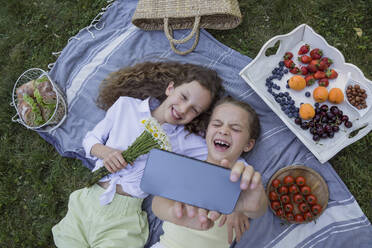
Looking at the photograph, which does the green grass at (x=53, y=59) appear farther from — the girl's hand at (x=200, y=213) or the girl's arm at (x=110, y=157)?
the girl's hand at (x=200, y=213)

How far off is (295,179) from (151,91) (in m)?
1.88

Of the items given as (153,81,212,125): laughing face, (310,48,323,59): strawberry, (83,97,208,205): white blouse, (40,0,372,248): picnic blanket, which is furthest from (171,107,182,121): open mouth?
(310,48,323,59): strawberry

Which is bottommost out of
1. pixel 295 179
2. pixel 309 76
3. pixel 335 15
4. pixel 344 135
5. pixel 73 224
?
pixel 73 224

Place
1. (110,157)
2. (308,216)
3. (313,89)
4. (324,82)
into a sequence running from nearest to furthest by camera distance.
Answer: (110,157) → (308,216) → (324,82) → (313,89)

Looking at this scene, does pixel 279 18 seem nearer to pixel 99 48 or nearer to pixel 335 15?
pixel 335 15

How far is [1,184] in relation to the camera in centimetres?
341

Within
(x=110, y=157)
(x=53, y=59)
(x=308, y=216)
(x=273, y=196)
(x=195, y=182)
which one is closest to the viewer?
(x=195, y=182)

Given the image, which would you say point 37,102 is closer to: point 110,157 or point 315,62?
point 110,157

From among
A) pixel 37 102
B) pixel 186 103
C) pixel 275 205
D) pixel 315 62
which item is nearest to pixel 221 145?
pixel 186 103

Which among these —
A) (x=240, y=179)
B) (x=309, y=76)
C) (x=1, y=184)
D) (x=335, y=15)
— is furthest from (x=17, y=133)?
(x=335, y=15)

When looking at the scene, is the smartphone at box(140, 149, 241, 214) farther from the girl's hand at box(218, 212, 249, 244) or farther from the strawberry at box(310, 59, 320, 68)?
the strawberry at box(310, 59, 320, 68)

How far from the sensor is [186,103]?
2795 mm

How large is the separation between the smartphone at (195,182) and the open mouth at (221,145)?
86 centimetres

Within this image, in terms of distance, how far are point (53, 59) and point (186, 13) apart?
77.9 inches
